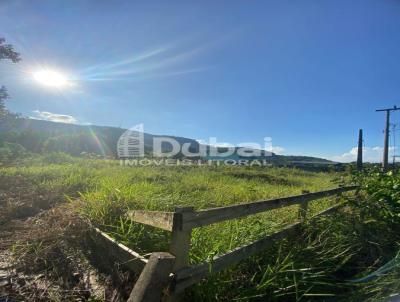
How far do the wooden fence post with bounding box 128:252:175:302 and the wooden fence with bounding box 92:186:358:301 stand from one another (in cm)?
13

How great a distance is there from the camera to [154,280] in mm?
1900

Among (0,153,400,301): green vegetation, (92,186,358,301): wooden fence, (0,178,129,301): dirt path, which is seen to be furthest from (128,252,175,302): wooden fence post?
(0,178,129,301): dirt path

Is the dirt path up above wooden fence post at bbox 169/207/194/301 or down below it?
below

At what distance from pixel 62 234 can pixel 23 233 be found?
0.70 meters

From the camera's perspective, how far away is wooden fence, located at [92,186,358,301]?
2.18m

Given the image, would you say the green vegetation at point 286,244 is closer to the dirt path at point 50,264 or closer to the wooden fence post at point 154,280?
the dirt path at point 50,264

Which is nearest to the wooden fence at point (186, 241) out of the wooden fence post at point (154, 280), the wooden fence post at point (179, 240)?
the wooden fence post at point (179, 240)

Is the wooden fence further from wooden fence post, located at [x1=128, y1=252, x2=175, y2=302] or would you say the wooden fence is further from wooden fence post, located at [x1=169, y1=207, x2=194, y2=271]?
wooden fence post, located at [x1=128, y1=252, x2=175, y2=302]

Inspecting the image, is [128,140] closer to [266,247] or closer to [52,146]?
[52,146]

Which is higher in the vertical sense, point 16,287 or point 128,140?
point 128,140

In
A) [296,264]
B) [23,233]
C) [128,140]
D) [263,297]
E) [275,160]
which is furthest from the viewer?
[275,160]

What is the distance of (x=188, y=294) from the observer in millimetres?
2445

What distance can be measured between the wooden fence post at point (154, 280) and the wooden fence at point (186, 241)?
0.42 ft

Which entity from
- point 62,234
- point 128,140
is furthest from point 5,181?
point 128,140
